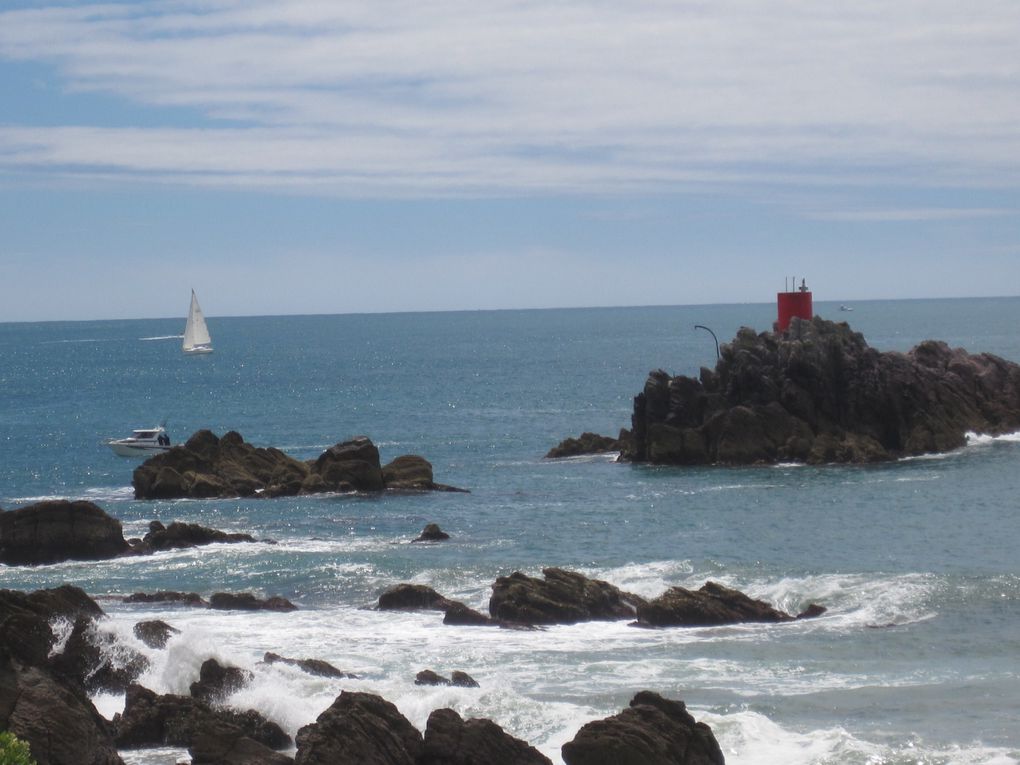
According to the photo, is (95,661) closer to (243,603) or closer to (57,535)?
(243,603)

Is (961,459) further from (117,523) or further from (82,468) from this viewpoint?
(82,468)

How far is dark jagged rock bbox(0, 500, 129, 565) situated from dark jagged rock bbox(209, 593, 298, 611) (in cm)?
898

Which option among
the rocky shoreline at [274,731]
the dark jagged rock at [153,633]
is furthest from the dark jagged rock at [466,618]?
the rocky shoreline at [274,731]

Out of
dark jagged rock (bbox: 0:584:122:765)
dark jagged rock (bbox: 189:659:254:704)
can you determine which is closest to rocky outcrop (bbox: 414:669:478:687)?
dark jagged rock (bbox: 189:659:254:704)

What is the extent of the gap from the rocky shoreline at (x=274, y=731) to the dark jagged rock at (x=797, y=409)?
1713 inches

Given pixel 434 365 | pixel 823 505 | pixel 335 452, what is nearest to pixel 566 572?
pixel 823 505

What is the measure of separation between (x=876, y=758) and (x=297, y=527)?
30.6 m

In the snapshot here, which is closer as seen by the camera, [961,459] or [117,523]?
[117,523]

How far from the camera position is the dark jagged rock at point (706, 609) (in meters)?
34.0

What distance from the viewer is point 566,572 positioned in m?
36.2

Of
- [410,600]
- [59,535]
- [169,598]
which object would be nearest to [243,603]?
[169,598]

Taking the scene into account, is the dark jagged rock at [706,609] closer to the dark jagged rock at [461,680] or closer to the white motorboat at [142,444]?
the dark jagged rock at [461,680]

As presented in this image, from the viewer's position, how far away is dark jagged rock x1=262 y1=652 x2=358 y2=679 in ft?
91.4

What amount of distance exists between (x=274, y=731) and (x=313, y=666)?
406 centimetres
